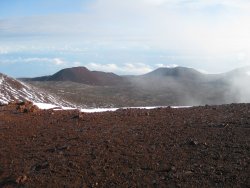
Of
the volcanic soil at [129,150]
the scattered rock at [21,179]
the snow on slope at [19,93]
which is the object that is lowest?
the scattered rock at [21,179]

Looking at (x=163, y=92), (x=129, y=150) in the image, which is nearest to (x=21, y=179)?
(x=129, y=150)

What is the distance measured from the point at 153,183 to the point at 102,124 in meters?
5.03

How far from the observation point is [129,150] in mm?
11461

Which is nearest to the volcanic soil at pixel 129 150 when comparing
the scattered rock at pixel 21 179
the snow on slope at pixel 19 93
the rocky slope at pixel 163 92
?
the scattered rock at pixel 21 179

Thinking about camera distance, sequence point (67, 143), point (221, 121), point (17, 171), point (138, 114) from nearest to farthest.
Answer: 1. point (17, 171)
2. point (67, 143)
3. point (221, 121)
4. point (138, 114)

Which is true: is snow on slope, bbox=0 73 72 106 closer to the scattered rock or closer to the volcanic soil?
the volcanic soil

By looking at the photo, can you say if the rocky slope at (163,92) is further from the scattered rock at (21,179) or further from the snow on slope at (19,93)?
the scattered rock at (21,179)

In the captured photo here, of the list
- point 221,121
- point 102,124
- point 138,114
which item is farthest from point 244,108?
point 102,124

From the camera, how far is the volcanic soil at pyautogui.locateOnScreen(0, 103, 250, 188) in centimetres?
992

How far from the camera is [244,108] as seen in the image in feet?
52.2

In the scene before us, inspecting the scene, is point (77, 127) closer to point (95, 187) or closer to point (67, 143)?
point (67, 143)

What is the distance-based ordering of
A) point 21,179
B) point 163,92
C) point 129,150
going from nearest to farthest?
point 21,179, point 129,150, point 163,92

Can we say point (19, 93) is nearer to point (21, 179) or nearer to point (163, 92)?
point (163, 92)

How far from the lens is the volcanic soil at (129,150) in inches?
391
